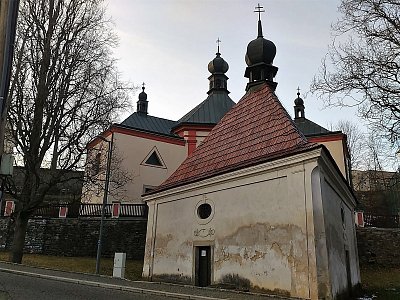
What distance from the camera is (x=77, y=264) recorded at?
17250 mm

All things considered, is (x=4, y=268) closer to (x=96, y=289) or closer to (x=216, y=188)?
(x=96, y=289)

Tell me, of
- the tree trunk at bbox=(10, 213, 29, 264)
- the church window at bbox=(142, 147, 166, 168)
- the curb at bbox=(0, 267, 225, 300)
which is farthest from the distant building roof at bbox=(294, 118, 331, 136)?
the curb at bbox=(0, 267, 225, 300)

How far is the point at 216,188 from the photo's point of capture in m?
12.7

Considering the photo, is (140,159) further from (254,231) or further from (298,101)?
(254,231)

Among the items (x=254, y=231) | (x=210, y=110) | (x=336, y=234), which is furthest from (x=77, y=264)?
(x=210, y=110)

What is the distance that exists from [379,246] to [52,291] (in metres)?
17.9

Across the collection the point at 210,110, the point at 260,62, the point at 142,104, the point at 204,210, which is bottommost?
the point at 204,210

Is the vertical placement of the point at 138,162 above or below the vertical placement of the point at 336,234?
above

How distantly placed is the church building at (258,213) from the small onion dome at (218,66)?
54.7 ft

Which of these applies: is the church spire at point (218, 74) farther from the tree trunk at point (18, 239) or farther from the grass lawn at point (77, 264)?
the tree trunk at point (18, 239)

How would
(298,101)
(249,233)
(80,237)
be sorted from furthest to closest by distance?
(298,101), (80,237), (249,233)

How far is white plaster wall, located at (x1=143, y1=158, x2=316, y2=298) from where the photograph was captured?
9.92 metres

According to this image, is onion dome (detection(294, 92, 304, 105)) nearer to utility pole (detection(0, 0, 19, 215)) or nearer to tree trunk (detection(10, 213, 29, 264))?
tree trunk (detection(10, 213, 29, 264))

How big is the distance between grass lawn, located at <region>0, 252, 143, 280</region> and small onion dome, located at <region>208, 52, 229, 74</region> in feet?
61.5
